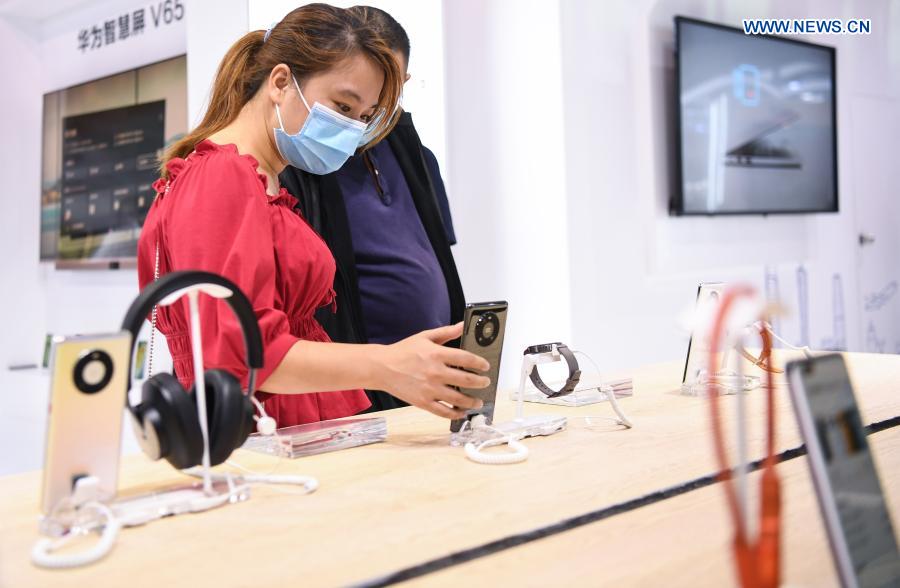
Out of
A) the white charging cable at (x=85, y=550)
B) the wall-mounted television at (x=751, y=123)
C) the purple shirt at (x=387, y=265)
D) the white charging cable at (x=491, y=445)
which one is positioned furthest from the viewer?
the wall-mounted television at (x=751, y=123)

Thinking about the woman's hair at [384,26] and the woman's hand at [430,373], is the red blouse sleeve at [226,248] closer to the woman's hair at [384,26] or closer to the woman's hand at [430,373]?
the woman's hand at [430,373]

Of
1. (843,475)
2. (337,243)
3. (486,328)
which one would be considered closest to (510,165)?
(337,243)

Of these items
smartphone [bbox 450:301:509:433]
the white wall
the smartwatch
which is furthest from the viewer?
the white wall

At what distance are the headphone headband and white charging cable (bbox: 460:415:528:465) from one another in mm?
326

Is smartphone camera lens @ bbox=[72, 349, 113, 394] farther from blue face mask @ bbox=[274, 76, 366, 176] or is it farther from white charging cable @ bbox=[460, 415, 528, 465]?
blue face mask @ bbox=[274, 76, 366, 176]

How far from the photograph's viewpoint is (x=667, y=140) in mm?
4059

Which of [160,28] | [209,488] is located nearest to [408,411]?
[209,488]

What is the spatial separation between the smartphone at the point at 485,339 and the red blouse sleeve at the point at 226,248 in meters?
0.26

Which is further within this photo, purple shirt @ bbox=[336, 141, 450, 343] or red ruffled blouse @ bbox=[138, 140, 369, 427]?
purple shirt @ bbox=[336, 141, 450, 343]

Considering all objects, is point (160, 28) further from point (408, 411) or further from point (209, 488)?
point (209, 488)

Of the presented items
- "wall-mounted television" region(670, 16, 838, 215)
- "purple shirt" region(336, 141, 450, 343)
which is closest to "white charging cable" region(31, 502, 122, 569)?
"purple shirt" region(336, 141, 450, 343)

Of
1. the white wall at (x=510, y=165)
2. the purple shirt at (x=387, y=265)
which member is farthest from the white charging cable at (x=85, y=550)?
the white wall at (x=510, y=165)

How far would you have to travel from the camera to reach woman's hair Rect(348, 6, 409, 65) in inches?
66.2

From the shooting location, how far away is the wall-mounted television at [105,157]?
12.7 feet
